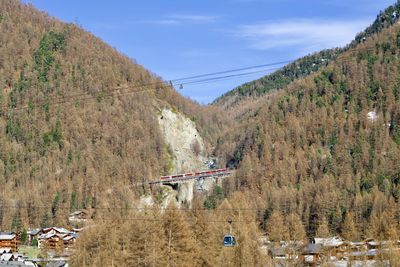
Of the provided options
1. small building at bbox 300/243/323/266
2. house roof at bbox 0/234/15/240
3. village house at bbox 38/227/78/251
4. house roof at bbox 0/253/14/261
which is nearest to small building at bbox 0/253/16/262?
house roof at bbox 0/253/14/261

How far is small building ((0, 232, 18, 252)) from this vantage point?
533 feet

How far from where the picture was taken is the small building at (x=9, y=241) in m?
162

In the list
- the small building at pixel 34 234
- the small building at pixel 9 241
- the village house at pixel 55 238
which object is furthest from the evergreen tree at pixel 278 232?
the small building at pixel 9 241

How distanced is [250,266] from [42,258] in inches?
2388

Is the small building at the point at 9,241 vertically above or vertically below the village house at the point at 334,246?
above

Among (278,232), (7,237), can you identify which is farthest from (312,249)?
(7,237)

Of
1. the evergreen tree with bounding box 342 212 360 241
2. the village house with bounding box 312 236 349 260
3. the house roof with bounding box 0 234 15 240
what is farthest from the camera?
the house roof with bounding box 0 234 15 240

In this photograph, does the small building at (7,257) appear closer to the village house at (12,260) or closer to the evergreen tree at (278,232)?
the village house at (12,260)

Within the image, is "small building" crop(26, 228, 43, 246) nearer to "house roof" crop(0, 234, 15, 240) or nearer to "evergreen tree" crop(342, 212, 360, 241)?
"house roof" crop(0, 234, 15, 240)

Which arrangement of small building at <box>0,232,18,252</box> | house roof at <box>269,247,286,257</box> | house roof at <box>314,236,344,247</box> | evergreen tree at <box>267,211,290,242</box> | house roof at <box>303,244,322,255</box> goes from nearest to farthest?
1. house roof at <box>269,247,286,257</box>
2. house roof at <box>303,244,322,255</box>
3. evergreen tree at <box>267,211,290,242</box>
4. house roof at <box>314,236,344,247</box>
5. small building at <box>0,232,18,252</box>

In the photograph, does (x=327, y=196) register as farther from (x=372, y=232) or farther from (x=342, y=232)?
(x=372, y=232)

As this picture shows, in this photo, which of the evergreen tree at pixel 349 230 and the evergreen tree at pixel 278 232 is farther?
the evergreen tree at pixel 349 230

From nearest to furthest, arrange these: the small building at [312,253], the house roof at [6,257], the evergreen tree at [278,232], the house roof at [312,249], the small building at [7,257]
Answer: the house roof at [6,257]
the small building at [7,257]
the small building at [312,253]
the house roof at [312,249]
the evergreen tree at [278,232]

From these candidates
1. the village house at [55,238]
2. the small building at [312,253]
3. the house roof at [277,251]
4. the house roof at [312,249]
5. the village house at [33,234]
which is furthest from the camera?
the village house at [33,234]
